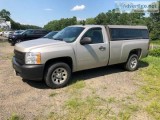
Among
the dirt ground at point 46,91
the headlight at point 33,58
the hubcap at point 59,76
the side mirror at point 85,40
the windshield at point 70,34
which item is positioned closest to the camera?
the dirt ground at point 46,91

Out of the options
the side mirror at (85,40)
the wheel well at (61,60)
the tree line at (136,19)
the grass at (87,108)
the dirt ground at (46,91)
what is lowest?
the grass at (87,108)

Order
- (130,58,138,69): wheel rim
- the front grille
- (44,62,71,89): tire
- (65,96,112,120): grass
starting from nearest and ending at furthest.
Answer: (65,96,112,120): grass < the front grille < (44,62,71,89): tire < (130,58,138,69): wheel rim

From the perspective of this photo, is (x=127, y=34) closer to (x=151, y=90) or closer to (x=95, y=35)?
(x=95, y=35)

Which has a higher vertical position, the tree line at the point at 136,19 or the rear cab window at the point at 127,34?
the tree line at the point at 136,19

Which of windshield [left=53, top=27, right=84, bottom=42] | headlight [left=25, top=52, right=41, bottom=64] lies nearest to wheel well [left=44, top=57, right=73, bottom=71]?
headlight [left=25, top=52, right=41, bottom=64]

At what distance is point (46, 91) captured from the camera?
19.8 feet

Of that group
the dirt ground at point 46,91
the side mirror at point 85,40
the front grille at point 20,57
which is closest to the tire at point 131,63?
the dirt ground at point 46,91

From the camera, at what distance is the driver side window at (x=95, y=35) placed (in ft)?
23.0

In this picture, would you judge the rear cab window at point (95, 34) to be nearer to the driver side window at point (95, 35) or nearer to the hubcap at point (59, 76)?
the driver side window at point (95, 35)

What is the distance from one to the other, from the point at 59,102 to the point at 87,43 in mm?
2235

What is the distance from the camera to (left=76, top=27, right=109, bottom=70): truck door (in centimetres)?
666

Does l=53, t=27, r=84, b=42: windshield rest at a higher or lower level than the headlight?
higher

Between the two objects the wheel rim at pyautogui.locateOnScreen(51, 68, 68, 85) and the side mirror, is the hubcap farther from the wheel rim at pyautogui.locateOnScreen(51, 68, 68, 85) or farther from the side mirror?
the side mirror

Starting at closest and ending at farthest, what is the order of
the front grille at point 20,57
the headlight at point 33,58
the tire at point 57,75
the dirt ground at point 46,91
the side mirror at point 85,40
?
1. the dirt ground at point 46,91
2. the headlight at point 33,58
3. the front grille at point 20,57
4. the tire at point 57,75
5. the side mirror at point 85,40
